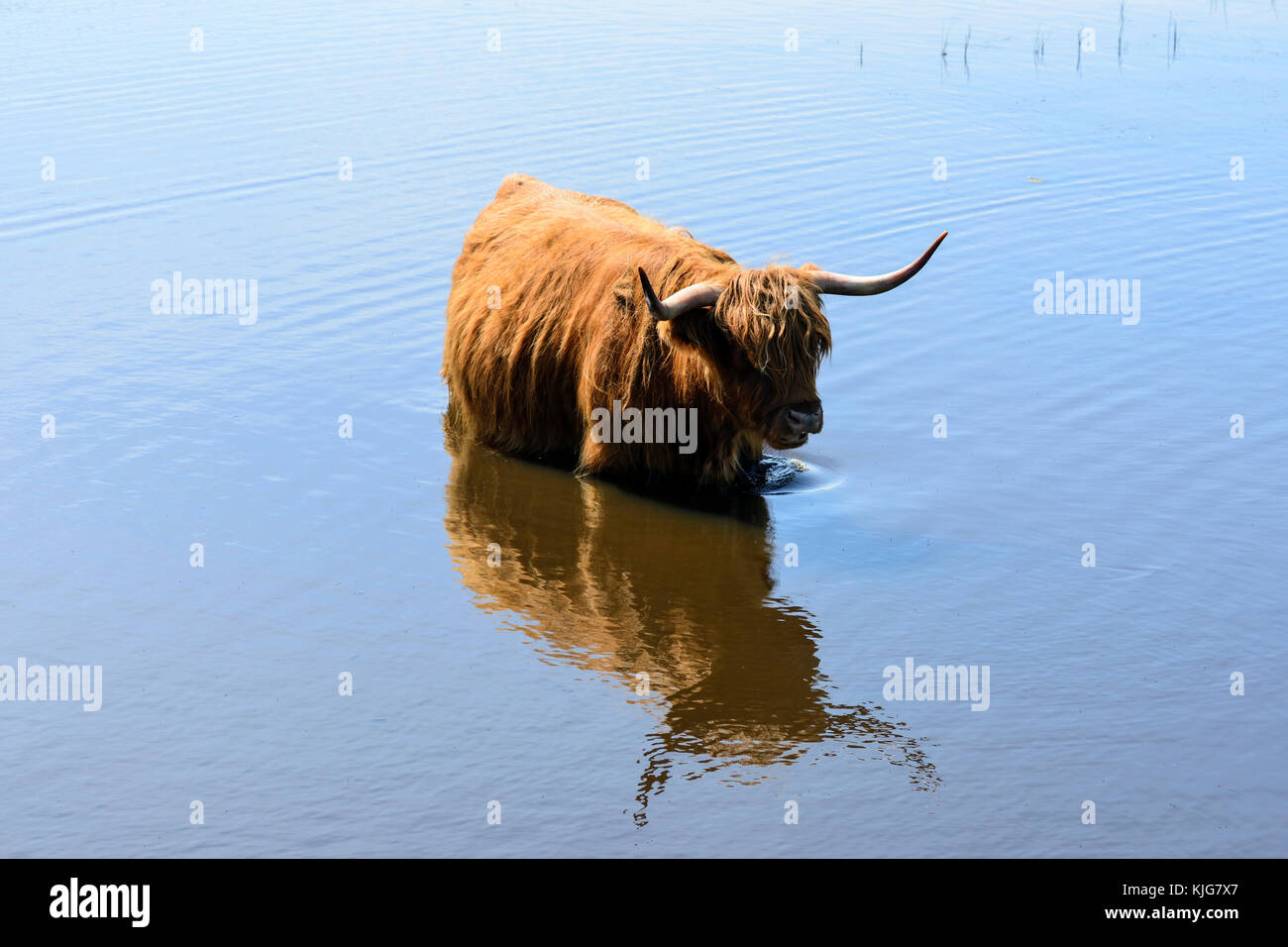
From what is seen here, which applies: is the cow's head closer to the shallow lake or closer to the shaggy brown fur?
the shaggy brown fur

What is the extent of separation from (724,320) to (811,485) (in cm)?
99

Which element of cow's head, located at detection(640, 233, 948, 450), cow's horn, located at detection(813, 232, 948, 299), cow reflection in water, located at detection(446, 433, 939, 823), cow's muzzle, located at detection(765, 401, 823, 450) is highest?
cow's horn, located at detection(813, 232, 948, 299)

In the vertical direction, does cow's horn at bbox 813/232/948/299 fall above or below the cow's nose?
above

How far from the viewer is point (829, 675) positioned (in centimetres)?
530

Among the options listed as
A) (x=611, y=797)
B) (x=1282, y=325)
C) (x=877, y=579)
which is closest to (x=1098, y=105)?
(x=1282, y=325)

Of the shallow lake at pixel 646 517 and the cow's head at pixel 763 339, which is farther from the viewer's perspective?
the cow's head at pixel 763 339

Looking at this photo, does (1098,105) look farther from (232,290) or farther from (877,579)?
(877,579)

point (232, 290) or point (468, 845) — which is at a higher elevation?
point (232, 290)

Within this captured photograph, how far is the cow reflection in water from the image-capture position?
4.87 metres

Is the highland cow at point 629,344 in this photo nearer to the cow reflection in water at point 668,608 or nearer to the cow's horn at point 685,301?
the cow's horn at point 685,301

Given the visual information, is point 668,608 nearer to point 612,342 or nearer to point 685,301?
point 685,301

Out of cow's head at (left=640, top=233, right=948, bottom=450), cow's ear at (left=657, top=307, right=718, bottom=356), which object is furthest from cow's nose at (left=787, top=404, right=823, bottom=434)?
cow's ear at (left=657, top=307, right=718, bottom=356)

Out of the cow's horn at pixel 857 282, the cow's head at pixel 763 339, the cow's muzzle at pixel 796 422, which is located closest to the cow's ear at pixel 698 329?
the cow's head at pixel 763 339

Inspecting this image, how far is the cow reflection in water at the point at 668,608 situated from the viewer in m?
4.87
